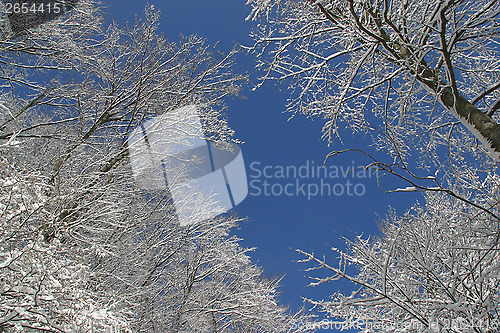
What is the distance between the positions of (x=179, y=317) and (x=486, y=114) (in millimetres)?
7214

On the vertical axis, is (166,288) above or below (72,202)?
below

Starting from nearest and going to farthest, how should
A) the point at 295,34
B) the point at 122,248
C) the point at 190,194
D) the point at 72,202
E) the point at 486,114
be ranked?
the point at 486,114, the point at 295,34, the point at 72,202, the point at 122,248, the point at 190,194

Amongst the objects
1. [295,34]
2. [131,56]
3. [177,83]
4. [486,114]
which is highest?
[131,56]

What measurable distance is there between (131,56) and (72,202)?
3.55m

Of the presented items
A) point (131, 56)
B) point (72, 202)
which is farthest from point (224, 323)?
point (131, 56)

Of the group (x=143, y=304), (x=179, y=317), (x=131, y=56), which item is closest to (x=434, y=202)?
(x=179, y=317)

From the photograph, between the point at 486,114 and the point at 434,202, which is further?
the point at 434,202

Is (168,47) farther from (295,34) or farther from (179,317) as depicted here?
(179,317)

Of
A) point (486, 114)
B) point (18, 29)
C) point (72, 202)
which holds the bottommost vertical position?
point (486, 114)

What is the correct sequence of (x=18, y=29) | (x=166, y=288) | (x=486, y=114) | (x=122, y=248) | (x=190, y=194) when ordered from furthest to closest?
(x=190, y=194), (x=166, y=288), (x=122, y=248), (x=18, y=29), (x=486, y=114)

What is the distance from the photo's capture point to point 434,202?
29.6ft

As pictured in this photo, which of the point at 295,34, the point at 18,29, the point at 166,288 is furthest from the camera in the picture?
the point at 166,288

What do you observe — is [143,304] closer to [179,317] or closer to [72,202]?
[179,317]

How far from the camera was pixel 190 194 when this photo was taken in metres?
8.58
